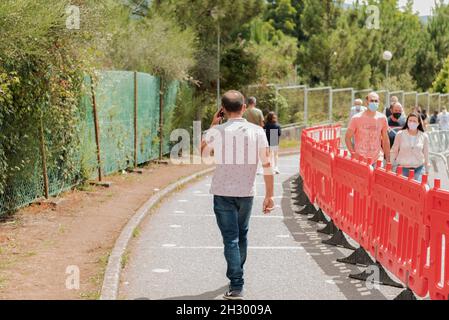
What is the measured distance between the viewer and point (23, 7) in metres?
9.13

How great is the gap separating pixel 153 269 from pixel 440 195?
327 centimetres

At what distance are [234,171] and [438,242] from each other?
5.93 ft

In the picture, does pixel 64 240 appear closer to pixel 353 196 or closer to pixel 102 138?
pixel 353 196

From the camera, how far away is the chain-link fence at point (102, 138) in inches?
450

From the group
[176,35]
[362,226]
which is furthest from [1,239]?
[176,35]

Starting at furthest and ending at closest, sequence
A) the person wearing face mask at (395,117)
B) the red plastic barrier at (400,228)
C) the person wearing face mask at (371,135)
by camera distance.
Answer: the person wearing face mask at (395,117), the person wearing face mask at (371,135), the red plastic barrier at (400,228)

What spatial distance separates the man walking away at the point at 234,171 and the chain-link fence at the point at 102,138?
14.7ft

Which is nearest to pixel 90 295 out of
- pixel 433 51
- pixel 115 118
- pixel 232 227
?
pixel 232 227

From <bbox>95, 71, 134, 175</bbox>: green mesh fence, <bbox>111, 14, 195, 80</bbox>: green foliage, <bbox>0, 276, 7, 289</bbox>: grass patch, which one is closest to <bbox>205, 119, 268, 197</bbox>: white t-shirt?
<bbox>0, 276, 7, 289</bbox>: grass patch

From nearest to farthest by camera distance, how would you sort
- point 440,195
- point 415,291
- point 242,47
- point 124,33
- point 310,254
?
point 440,195 → point 415,291 → point 310,254 → point 124,33 → point 242,47

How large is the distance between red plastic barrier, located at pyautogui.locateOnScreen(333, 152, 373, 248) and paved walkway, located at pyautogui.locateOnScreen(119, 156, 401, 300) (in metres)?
0.34

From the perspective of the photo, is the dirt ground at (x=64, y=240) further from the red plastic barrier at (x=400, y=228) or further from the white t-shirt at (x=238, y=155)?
the red plastic barrier at (x=400, y=228)

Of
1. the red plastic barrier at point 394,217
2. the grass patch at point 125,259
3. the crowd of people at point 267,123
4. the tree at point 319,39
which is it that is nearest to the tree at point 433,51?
the tree at point 319,39
